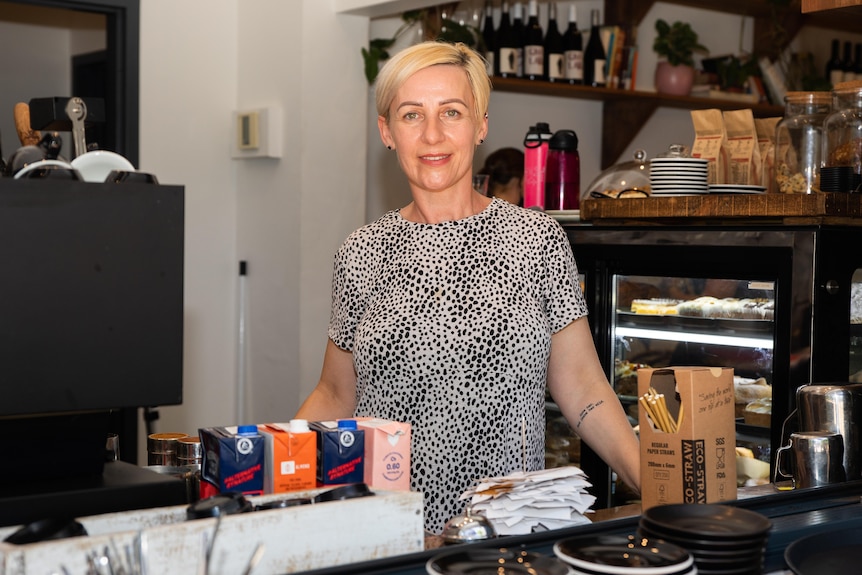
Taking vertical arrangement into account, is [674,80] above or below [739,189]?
above

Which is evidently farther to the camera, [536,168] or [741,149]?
[536,168]

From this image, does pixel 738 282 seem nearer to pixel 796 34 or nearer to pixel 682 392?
pixel 682 392

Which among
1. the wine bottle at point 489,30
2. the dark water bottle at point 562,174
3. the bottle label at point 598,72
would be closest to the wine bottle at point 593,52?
the bottle label at point 598,72

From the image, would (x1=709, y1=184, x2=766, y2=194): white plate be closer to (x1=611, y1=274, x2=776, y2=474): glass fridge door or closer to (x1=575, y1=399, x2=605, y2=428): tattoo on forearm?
(x1=611, y1=274, x2=776, y2=474): glass fridge door

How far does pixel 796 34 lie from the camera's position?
642 cm

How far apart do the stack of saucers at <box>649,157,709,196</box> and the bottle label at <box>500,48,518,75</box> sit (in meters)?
2.34

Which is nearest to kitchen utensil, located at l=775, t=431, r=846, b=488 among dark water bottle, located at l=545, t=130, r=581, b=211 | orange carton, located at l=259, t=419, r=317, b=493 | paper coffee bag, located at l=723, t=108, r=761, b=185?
orange carton, located at l=259, t=419, r=317, b=493

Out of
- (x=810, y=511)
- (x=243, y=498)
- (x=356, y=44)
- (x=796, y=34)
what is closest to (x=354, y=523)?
(x=243, y=498)

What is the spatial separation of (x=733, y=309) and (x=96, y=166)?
6.80 feet

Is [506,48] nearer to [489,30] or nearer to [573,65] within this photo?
[489,30]

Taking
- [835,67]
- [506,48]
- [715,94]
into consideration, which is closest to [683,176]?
[506,48]

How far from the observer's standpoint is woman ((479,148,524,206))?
5.04 m

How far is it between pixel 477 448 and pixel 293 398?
260cm

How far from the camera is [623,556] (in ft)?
3.95
